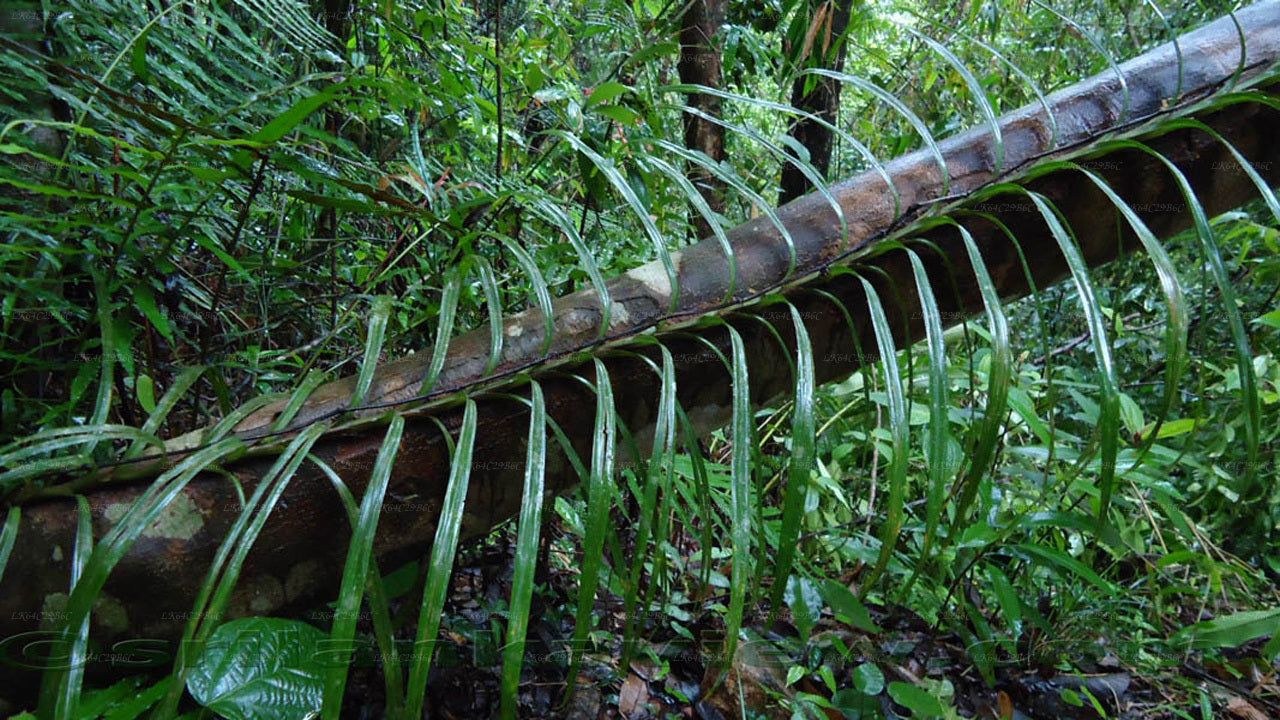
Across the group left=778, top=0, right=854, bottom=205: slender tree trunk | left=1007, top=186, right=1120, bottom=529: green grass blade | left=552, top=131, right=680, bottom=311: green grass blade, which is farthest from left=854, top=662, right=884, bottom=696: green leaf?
left=778, top=0, right=854, bottom=205: slender tree trunk

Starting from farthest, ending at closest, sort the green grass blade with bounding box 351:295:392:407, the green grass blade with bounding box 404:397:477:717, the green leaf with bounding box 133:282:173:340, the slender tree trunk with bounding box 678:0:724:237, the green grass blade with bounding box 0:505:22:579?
Answer: the slender tree trunk with bounding box 678:0:724:237
the green leaf with bounding box 133:282:173:340
the green grass blade with bounding box 351:295:392:407
the green grass blade with bounding box 0:505:22:579
the green grass blade with bounding box 404:397:477:717

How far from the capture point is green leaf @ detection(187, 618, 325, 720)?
0.77 meters

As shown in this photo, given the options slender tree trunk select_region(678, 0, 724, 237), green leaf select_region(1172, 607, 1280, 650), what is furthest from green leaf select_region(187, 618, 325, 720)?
slender tree trunk select_region(678, 0, 724, 237)

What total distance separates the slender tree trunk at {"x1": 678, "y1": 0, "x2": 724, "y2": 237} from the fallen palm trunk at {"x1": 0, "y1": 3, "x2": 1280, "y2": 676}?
1.25 m

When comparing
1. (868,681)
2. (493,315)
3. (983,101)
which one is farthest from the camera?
(868,681)

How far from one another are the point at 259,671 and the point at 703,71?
2.31m

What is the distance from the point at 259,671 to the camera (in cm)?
80

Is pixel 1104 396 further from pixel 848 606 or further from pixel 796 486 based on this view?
pixel 848 606

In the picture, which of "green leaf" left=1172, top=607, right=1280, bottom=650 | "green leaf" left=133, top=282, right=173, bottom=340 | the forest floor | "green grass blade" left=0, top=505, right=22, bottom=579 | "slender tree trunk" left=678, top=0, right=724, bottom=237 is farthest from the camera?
"slender tree trunk" left=678, top=0, right=724, bottom=237

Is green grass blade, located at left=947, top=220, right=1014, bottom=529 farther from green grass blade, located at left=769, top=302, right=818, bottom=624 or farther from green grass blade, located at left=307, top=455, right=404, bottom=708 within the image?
green grass blade, located at left=307, top=455, right=404, bottom=708

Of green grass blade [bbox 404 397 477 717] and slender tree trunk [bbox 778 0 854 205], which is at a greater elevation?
slender tree trunk [bbox 778 0 854 205]

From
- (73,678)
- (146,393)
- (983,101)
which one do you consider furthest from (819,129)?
(73,678)

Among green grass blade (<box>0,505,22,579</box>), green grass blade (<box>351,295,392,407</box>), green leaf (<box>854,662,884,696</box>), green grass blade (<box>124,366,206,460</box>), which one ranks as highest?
green grass blade (<box>351,295,392,407</box>)

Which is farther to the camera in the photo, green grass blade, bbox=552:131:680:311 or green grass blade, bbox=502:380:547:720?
green grass blade, bbox=552:131:680:311
